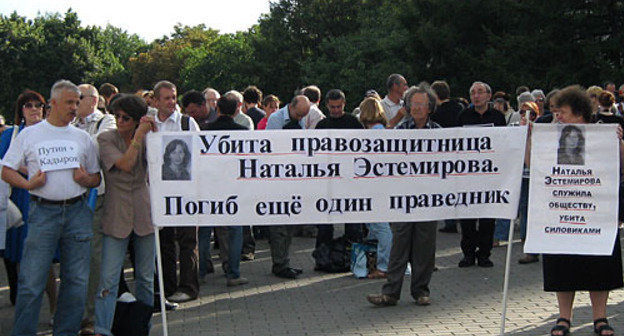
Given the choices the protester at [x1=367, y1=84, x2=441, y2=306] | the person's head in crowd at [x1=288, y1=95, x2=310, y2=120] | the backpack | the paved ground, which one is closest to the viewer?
the paved ground

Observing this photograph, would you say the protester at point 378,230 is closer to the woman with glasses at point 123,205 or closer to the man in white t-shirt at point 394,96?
the man in white t-shirt at point 394,96

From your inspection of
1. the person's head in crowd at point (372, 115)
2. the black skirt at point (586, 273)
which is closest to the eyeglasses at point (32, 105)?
the person's head in crowd at point (372, 115)

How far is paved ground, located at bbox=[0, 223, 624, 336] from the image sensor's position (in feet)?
24.9

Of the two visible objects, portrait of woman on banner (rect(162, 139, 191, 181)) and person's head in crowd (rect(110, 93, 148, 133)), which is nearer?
portrait of woman on banner (rect(162, 139, 191, 181))

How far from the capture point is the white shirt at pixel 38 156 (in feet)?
21.6

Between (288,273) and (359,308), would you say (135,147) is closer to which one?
(359,308)

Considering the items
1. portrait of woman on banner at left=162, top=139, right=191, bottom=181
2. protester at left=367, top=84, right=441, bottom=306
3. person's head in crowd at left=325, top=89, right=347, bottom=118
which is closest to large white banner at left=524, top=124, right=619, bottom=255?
protester at left=367, top=84, right=441, bottom=306

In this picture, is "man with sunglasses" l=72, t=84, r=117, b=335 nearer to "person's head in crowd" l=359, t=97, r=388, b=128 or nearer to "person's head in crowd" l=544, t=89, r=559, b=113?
"person's head in crowd" l=359, t=97, r=388, b=128

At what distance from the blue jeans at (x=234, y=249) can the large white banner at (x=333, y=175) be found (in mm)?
2536

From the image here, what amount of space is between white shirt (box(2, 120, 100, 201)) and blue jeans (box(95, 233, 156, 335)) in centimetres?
55

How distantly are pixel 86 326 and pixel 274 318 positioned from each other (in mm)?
1707

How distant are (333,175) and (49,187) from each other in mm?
2266

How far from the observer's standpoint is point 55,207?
6625mm

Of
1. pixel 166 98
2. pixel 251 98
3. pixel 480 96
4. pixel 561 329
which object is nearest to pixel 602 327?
pixel 561 329
